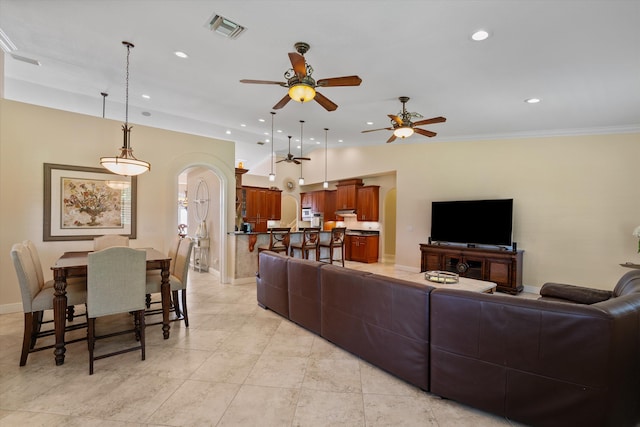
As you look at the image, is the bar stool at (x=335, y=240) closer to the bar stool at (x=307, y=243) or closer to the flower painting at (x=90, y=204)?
the bar stool at (x=307, y=243)

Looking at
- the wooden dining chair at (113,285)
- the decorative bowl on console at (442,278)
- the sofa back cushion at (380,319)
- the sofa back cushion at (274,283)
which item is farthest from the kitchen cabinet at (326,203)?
the wooden dining chair at (113,285)

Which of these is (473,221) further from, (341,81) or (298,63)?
(298,63)

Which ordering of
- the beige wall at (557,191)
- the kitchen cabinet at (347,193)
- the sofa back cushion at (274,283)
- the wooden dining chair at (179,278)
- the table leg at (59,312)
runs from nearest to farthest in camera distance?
the table leg at (59,312)
the wooden dining chair at (179,278)
the sofa back cushion at (274,283)
the beige wall at (557,191)
the kitchen cabinet at (347,193)

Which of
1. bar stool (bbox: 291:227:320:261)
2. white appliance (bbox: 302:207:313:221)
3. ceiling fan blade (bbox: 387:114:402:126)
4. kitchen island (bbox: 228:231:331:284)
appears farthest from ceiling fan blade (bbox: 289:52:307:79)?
white appliance (bbox: 302:207:313:221)

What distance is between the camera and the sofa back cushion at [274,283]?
3.73 meters

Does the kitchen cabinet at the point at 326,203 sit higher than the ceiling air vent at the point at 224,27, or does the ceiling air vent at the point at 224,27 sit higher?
the ceiling air vent at the point at 224,27

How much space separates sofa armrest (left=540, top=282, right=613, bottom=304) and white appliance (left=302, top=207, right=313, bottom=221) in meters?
7.89

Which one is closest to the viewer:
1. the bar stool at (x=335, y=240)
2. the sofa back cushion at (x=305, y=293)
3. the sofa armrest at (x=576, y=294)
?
the sofa armrest at (x=576, y=294)

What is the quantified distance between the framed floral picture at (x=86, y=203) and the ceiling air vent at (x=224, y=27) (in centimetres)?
297

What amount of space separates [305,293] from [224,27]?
287 centimetres

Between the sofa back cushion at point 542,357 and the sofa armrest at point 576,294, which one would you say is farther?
the sofa armrest at point 576,294

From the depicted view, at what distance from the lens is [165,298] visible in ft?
10.8

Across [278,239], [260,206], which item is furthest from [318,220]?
[278,239]

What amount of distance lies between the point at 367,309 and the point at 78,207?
181 inches
